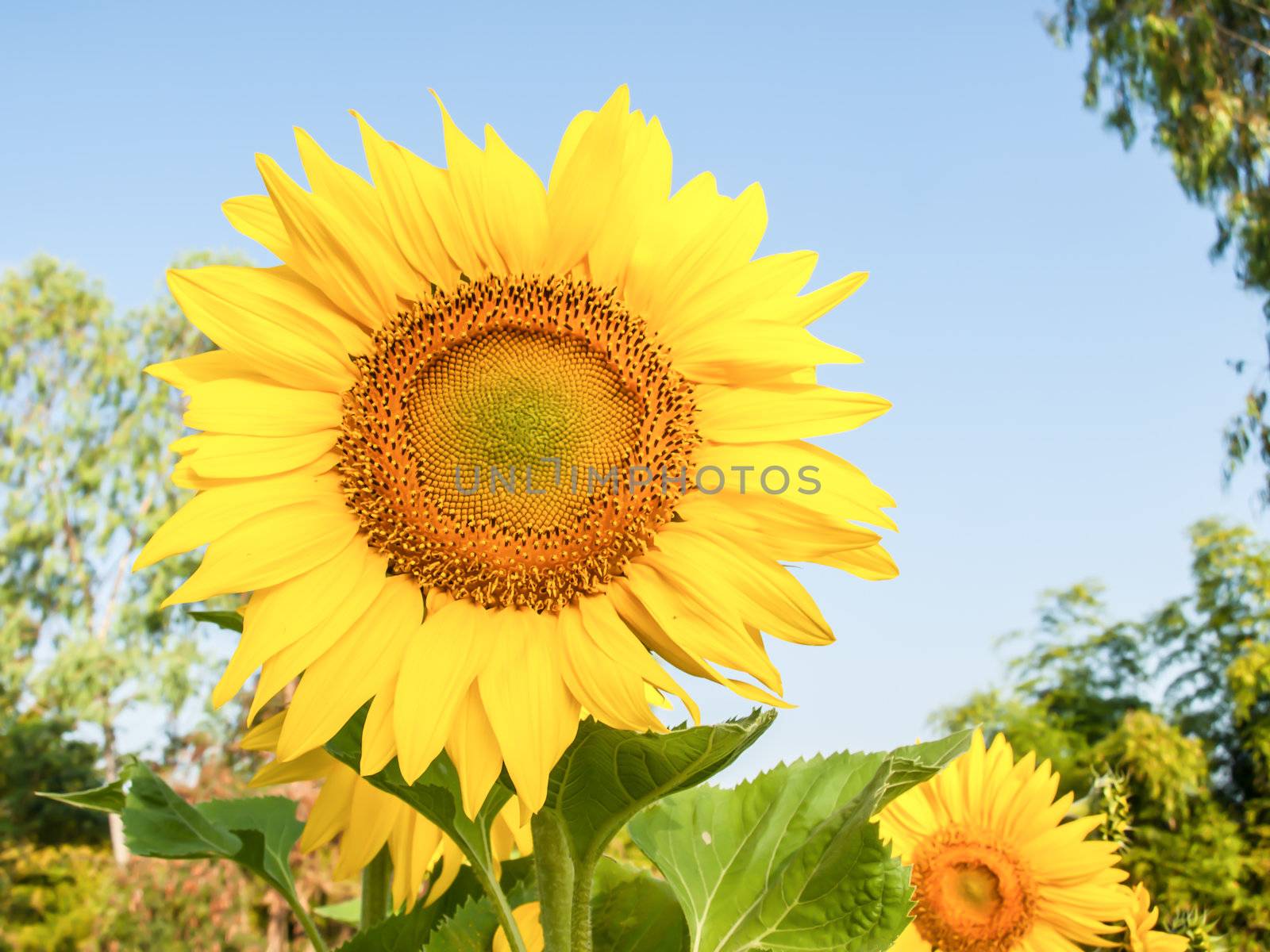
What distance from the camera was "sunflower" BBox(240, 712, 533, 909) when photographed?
1.23 meters

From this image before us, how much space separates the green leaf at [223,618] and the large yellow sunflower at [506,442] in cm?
18

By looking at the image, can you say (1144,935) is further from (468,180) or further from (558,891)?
(468,180)

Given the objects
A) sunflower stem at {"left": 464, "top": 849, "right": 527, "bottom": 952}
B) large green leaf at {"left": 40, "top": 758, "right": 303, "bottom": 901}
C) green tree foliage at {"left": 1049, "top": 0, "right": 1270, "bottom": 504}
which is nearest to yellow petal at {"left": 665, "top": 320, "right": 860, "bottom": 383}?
sunflower stem at {"left": 464, "top": 849, "right": 527, "bottom": 952}

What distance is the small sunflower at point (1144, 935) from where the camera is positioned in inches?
60.7

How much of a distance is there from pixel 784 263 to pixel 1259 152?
512 inches

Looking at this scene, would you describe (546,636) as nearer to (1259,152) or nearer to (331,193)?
(331,193)

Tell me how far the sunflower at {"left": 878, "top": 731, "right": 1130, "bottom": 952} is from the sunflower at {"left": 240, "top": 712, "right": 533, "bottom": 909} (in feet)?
2.17

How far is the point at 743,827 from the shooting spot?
1121mm

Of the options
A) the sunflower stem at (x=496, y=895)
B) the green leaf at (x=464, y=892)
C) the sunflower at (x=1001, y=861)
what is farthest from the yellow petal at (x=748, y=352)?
the sunflower at (x=1001, y=861)

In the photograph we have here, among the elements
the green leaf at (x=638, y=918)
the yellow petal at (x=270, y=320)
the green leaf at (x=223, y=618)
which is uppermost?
the yellow petal at (x=270, y=320)

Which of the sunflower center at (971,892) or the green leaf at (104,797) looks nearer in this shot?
the green leaf at (104,797)

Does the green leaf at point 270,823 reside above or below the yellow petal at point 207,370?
below

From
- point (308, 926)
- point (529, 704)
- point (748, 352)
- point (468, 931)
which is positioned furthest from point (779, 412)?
point (308, 926)

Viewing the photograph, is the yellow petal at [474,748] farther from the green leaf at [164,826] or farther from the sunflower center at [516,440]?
the green leaf at [164,826]
